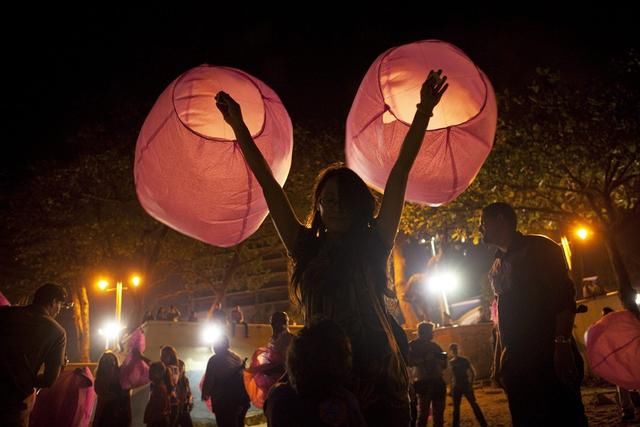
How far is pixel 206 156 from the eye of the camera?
11.1 feet

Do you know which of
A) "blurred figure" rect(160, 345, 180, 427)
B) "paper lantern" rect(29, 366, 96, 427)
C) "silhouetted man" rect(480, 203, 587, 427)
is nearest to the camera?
"silhouetted man" rect(480, 203, 587, 427)

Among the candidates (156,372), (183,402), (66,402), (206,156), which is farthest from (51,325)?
(183,402)

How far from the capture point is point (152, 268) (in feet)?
67.7

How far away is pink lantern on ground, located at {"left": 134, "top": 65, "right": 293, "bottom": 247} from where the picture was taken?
3379 millimetres

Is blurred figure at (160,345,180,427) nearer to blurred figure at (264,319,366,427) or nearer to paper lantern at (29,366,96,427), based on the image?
paper lantern at (29,366,96,427)

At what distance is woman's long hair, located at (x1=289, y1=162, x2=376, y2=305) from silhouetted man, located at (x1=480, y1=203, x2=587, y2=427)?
2016 millimetres

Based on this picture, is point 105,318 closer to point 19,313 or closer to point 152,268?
point 152,268

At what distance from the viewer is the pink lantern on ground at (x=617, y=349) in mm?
6715

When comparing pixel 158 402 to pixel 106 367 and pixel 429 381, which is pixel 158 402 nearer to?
pixel 106 367

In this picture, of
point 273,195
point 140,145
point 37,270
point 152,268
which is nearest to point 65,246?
point 37,270

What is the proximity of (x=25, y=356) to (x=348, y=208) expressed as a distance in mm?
3451

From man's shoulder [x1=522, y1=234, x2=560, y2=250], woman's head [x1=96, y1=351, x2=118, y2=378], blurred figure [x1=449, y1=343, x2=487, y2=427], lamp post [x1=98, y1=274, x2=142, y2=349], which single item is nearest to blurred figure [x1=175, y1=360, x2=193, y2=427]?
woman's head [x1=96, y1=351, x2=118, y2=378]

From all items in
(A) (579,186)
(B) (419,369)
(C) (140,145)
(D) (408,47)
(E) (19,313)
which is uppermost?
(A) (579,186)

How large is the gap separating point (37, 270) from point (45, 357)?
17.8 m
